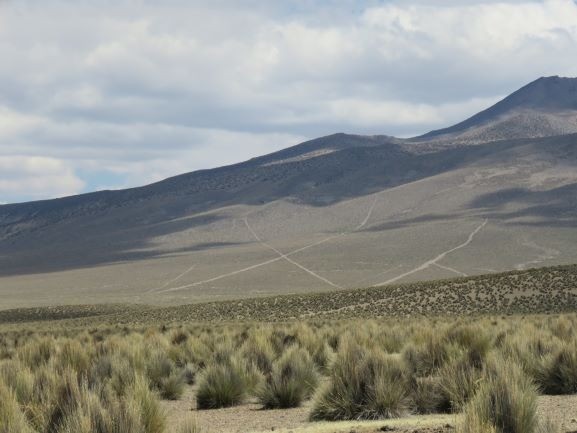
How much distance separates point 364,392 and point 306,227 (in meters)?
116

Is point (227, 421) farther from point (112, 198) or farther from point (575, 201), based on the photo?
point (112, 198)

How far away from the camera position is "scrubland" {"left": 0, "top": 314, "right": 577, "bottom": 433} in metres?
7.61

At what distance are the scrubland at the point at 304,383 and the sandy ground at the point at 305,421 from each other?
19 cm

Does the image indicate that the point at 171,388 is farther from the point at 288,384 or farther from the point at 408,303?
the point at 408,303

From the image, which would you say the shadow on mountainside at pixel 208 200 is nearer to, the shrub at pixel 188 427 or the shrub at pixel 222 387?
the shrub at pixel 222 387

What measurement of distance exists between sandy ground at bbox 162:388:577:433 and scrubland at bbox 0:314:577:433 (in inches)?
7.6

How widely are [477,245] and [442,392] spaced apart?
85588mm

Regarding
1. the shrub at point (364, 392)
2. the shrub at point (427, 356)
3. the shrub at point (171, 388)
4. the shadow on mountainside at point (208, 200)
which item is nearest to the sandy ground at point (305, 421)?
the shrub at point (364, 392)

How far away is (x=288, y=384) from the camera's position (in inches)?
478

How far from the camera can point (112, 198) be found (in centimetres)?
18775

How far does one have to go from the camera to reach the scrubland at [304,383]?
300 inches

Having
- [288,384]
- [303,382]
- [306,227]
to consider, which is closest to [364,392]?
[288,384]

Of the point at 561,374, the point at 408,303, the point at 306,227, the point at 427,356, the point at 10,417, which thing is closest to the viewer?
the point at 10,417

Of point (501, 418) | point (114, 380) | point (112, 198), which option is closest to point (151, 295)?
point (114, 380)
